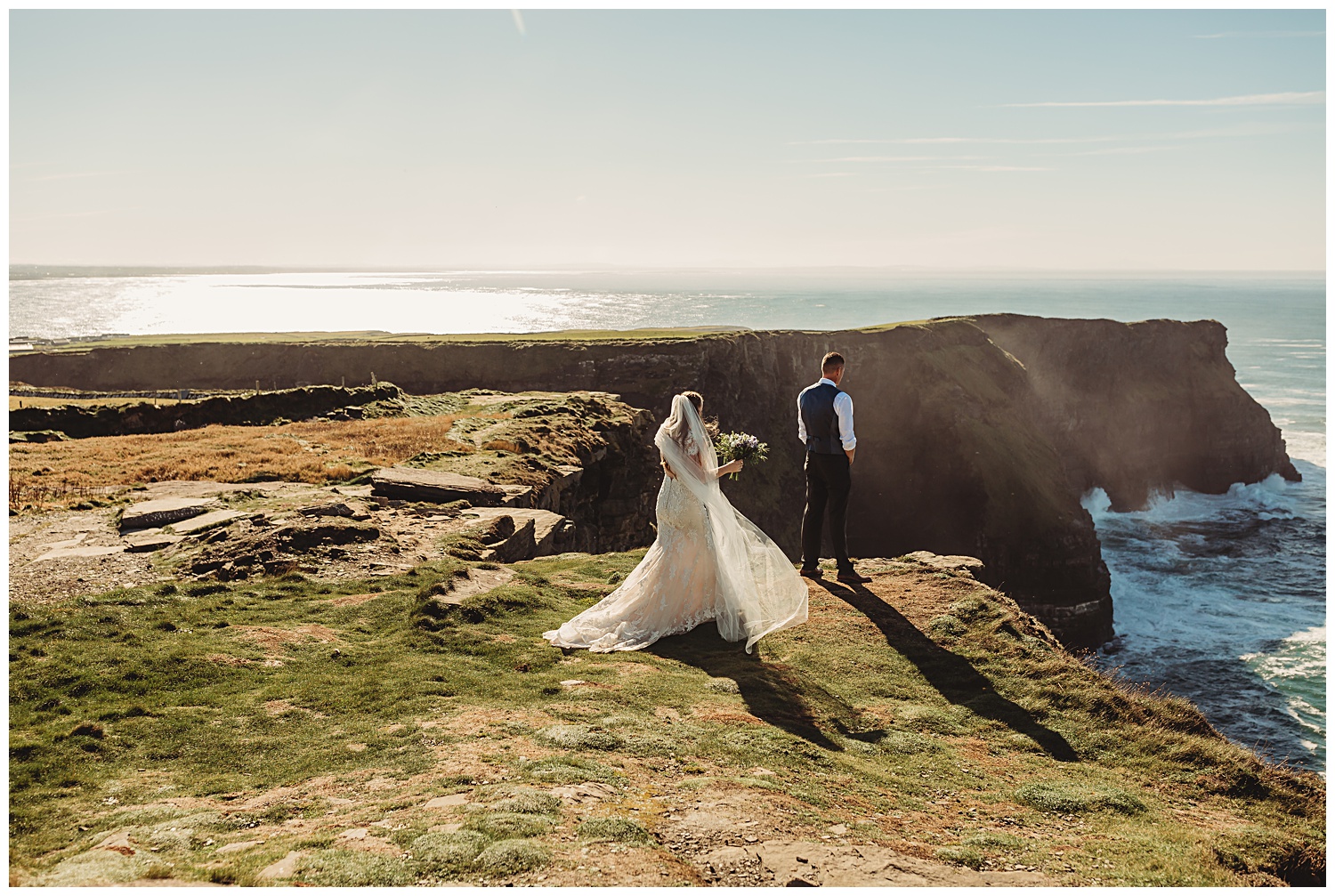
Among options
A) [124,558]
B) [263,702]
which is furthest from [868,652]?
[124,558]

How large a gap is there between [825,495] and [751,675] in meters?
3.68

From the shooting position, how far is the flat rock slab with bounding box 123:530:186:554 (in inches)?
535

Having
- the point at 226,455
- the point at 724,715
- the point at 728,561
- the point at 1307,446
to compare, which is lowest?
the point at 1307,446

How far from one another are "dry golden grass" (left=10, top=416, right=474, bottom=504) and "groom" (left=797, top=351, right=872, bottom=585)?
12.2 m

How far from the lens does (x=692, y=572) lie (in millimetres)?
10844

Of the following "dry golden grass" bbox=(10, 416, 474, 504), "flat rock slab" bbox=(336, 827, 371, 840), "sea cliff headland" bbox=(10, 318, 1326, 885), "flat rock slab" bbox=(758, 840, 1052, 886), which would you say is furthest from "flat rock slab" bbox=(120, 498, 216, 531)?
"flat rock slab" bbox=(758, 840, 1052, 886)

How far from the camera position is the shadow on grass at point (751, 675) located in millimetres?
8164

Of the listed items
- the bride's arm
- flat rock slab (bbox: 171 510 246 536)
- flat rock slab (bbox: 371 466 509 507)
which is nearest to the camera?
the bride's arm

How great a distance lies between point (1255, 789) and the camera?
7.36 m

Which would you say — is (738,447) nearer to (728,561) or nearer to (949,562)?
(728,561)

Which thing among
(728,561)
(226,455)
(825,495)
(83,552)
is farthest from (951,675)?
(226,455)

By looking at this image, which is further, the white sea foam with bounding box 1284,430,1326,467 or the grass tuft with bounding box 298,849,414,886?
the white sea foam with bounding box 1284,430,1326,467

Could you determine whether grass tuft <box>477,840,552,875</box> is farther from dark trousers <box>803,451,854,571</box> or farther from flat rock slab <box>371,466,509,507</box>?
flat rock slab <box>371,466,509,507</box>

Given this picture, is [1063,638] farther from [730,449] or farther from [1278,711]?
[730,449]
